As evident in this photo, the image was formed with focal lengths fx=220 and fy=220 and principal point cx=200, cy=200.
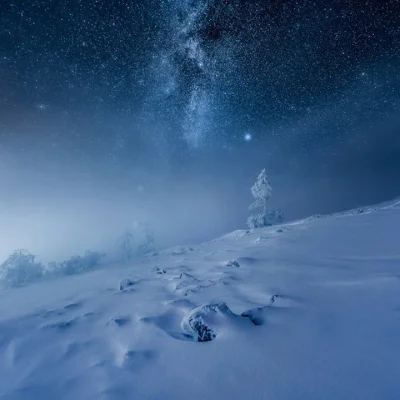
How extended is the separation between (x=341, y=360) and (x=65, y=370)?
3.00 meters

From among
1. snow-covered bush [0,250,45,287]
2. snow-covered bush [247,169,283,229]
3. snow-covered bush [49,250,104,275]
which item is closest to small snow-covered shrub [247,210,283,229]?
snow-covered bush [247,169,283,229]

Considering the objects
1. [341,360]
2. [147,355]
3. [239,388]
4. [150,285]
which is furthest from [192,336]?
[150,285]

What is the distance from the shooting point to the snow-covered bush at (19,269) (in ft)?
72.2

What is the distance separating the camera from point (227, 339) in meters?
2.67

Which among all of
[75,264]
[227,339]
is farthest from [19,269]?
[227,339]

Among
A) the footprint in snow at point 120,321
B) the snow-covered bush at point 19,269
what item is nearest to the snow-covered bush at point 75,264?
the snow-covered bush at point 19,269

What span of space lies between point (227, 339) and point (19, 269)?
27.9 meters

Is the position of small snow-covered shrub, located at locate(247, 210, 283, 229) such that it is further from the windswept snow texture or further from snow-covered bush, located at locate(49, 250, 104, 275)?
the windswept snow texture

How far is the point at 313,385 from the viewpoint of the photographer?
1.87 meters

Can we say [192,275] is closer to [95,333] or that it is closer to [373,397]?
[95,333]

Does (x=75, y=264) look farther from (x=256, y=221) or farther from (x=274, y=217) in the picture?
(x=274, y=217)

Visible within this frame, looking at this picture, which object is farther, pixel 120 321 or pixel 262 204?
pixel 262 204

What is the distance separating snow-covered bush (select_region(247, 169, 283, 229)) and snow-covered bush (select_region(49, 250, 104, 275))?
21.1 meters

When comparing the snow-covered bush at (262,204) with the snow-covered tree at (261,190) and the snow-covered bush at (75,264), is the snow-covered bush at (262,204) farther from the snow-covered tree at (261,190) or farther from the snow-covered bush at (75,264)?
→ the snow-covered bush at (75,264)
